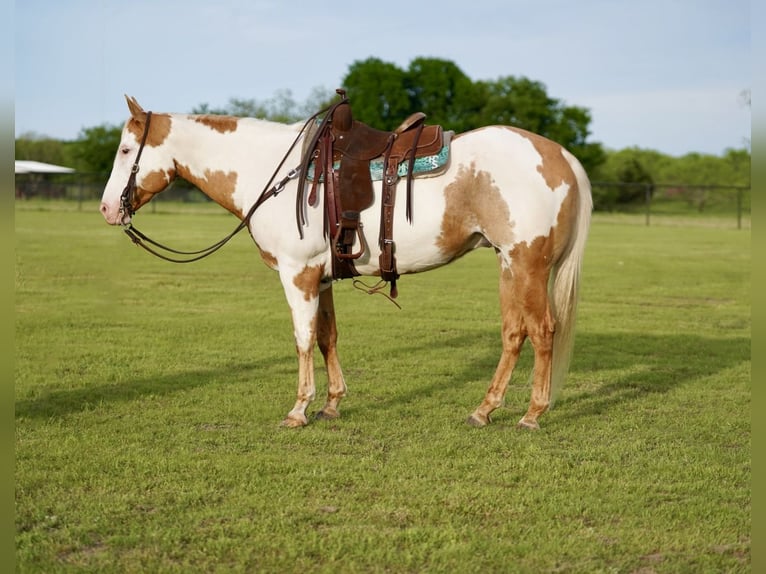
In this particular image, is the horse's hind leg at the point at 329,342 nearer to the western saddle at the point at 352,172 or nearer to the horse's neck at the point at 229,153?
the western saddle at the point at 352,172

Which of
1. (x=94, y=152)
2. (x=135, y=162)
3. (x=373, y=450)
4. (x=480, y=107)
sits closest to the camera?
(x=373, y=450)

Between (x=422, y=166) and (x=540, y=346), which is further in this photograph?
(x=540, y=346)

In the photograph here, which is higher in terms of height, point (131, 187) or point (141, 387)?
point (131, 187)

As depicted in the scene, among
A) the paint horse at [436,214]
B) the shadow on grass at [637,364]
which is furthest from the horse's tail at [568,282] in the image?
the shadow on grass at [637,364]

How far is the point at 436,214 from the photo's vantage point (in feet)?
20.2

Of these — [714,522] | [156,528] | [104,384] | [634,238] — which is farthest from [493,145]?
[634,238]

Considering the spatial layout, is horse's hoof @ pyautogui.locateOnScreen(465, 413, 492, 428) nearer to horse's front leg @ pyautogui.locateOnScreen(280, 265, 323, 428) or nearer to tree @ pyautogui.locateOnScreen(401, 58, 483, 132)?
horse's front leg @ pyautogui.locateOnScreen(280, 265, 323, 428)

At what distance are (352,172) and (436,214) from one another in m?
0.67

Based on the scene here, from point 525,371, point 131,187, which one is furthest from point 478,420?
point 131,187

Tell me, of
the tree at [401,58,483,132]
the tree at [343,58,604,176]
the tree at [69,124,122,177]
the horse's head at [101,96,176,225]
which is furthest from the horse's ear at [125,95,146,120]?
the tree at [401,58,483,132]

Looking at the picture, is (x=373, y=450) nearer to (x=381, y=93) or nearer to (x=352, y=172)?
(x=352, y=172)

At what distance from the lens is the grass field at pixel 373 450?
4012mm

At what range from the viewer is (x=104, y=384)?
302 inches

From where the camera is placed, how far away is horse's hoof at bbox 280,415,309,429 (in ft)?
20.6
